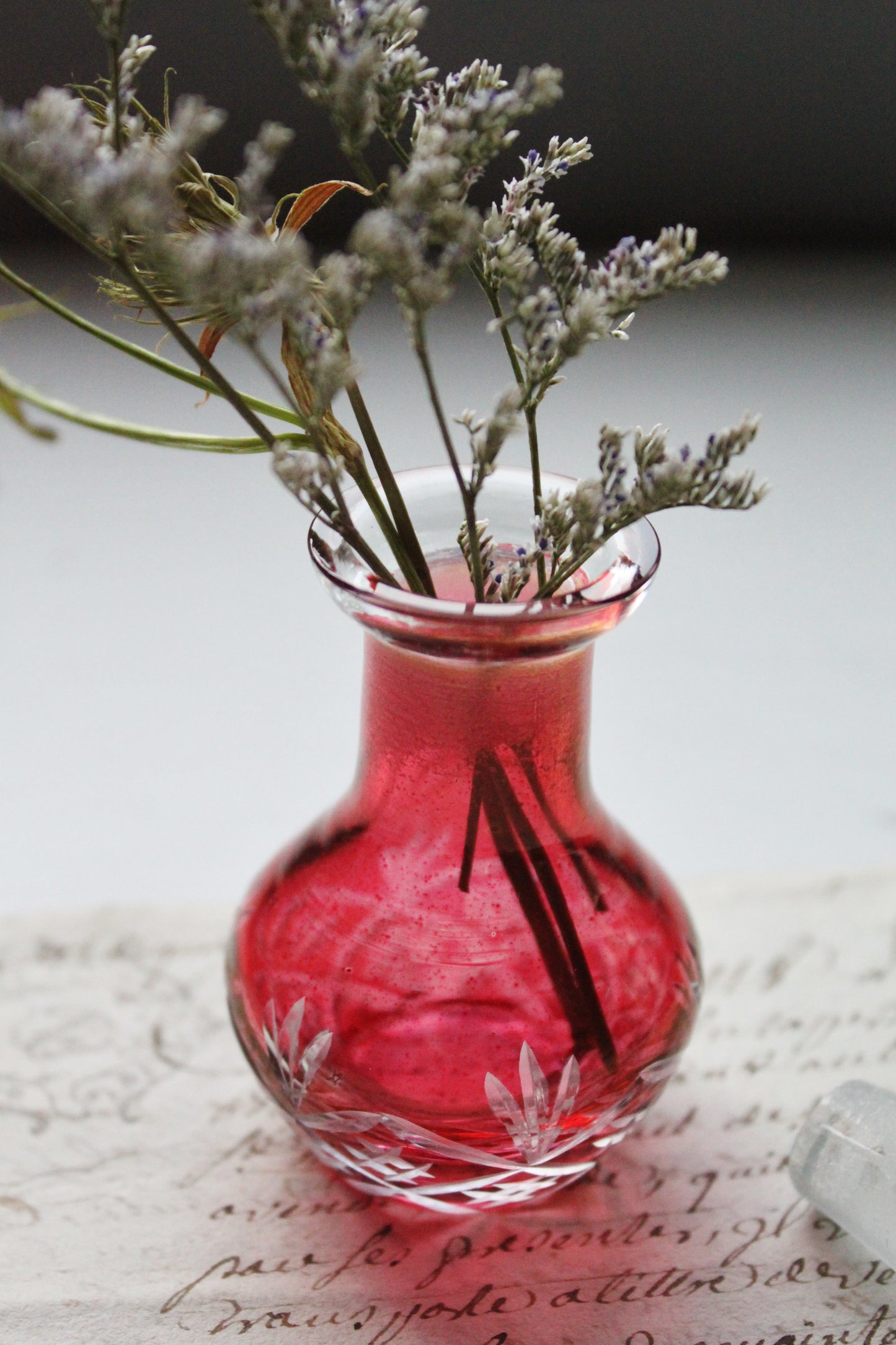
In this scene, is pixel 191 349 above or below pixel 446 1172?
above

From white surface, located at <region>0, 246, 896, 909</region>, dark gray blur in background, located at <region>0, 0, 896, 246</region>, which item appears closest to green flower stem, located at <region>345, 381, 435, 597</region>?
white surface, located at <region>0, 246, 896, 909</region>

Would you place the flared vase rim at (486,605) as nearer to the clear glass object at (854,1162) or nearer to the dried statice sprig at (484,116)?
the dried statice sprig at (484,116)

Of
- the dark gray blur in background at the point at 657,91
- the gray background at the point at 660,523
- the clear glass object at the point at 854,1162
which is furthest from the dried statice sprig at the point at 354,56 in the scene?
the dark gray blur in background at the point at 657,91

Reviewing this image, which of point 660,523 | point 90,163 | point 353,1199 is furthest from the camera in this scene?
point 660,523

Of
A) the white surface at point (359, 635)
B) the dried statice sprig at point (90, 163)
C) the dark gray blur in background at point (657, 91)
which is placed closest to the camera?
the dried statice sprig at point (90, 163)

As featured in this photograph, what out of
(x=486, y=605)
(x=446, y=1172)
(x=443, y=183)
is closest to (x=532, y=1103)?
(x=446, y=1172)

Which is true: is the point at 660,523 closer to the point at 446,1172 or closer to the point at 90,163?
the point at 446,1172

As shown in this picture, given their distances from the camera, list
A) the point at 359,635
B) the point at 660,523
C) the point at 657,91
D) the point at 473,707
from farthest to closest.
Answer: the point at 657,91, the point at 660,523, the point at 359,635, the point at 473,707
